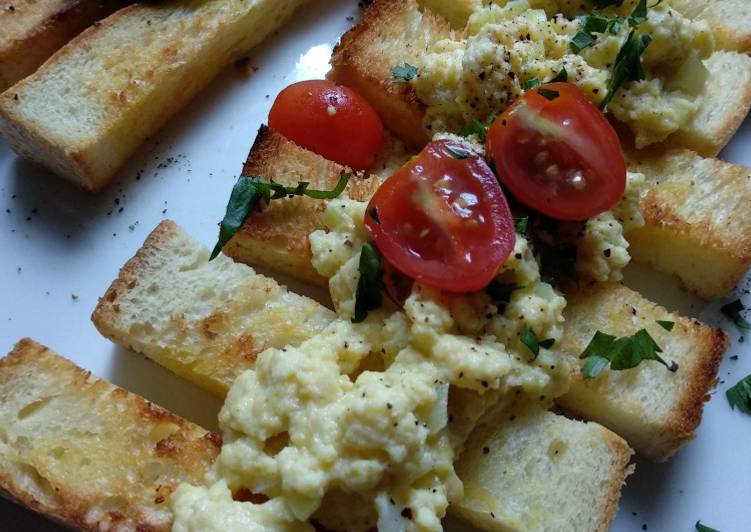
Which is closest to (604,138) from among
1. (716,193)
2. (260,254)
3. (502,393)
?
(716,193)

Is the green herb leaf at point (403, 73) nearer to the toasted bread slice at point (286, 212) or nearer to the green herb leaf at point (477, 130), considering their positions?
the green herb leaf at point (477, 130)

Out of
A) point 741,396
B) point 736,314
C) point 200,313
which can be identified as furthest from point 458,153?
point 741,396

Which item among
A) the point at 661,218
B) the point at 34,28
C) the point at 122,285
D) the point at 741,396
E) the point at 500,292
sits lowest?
the point at 741,396

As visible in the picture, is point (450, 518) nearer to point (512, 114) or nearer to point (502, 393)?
point (502, 393)

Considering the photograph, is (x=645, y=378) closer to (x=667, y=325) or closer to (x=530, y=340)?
(x=667, y=325)

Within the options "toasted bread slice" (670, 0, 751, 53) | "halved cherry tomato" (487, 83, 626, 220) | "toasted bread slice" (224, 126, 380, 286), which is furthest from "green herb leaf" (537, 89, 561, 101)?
"toasted bread slice" (670, 0, 751, 53)

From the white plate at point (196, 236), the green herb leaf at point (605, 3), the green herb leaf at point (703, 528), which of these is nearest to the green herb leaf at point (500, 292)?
the white plate at point (196, 236)

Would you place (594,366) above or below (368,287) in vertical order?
below
